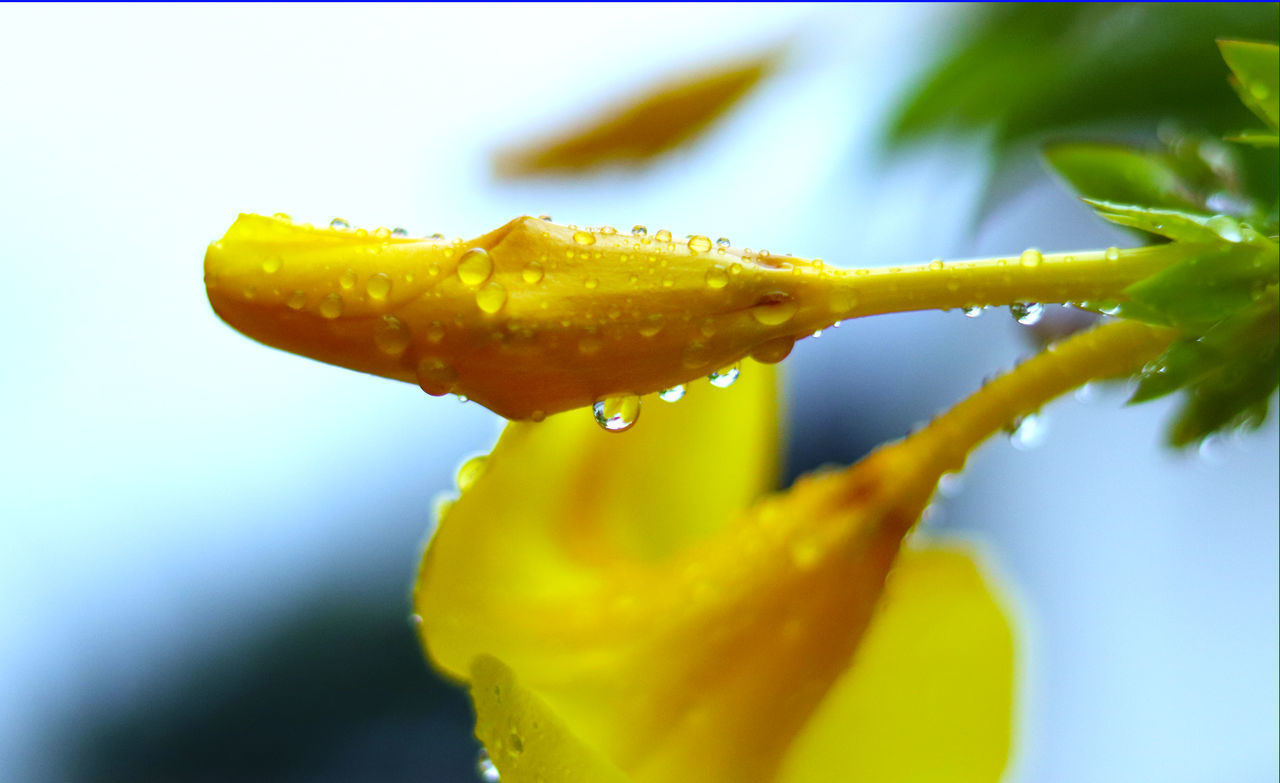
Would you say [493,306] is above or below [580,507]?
above

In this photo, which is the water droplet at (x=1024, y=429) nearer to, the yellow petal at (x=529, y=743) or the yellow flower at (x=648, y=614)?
the yellow flower at (x=648, y=614)

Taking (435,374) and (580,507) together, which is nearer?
(435,374)

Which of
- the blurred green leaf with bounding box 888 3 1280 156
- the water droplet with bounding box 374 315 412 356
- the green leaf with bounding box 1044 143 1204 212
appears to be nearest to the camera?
the water droplet with bounding box 374 315 412 356

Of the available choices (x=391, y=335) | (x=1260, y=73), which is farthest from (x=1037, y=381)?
(x=391, y=335)

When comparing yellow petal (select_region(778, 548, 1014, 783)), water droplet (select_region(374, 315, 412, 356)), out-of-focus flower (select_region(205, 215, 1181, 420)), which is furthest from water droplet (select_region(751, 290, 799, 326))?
yellow petal (select_region(778, 548, 1014, 783))

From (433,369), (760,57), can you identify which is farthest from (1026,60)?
(433,369)

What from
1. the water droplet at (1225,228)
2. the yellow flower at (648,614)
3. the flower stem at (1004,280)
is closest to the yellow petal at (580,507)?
the yellow flower at (648,614)

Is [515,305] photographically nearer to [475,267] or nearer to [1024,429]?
[475,267]

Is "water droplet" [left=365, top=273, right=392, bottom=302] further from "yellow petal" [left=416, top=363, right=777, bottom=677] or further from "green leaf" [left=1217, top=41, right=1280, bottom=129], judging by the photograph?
"green leaf" [left=1217, top=41, right=1280, bottom=129]

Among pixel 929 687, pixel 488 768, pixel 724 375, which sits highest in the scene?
pixel 724 375
